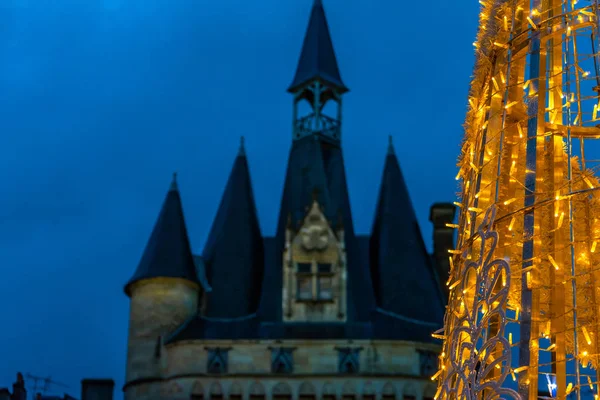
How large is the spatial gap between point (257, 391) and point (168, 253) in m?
5.19

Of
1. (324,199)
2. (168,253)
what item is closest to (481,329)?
(168,253)

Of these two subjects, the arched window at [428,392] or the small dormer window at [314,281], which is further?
the small dormer window at [314,281]

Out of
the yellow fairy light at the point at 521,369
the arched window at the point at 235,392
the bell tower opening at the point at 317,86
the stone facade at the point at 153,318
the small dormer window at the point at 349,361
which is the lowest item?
the yellow fairy light at the point at 521,369

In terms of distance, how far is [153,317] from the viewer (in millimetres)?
34000

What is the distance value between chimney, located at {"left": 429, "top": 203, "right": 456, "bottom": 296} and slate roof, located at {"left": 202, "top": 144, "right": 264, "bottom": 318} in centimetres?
592

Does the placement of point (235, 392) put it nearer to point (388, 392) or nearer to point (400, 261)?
point (388, 392)

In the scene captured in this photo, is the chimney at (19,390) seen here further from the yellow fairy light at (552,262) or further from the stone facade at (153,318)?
the yellow fairy light at (552,262)

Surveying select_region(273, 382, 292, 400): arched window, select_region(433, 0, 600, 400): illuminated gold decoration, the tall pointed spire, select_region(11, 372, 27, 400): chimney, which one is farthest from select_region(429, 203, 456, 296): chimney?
select_region(433, 0, 600, 400): illuminated gold decoration

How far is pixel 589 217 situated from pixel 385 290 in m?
24.8

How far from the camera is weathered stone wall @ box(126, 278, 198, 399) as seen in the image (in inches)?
1330

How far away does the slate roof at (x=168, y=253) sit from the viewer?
34219 millimetres

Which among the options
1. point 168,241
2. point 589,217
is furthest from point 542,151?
point 168,241

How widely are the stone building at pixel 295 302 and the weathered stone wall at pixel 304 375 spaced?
0.03m

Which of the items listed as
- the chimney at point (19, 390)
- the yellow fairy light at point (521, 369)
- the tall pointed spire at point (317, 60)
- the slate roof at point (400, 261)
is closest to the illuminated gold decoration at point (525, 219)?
the yellow fairy light at point (521, 369)
